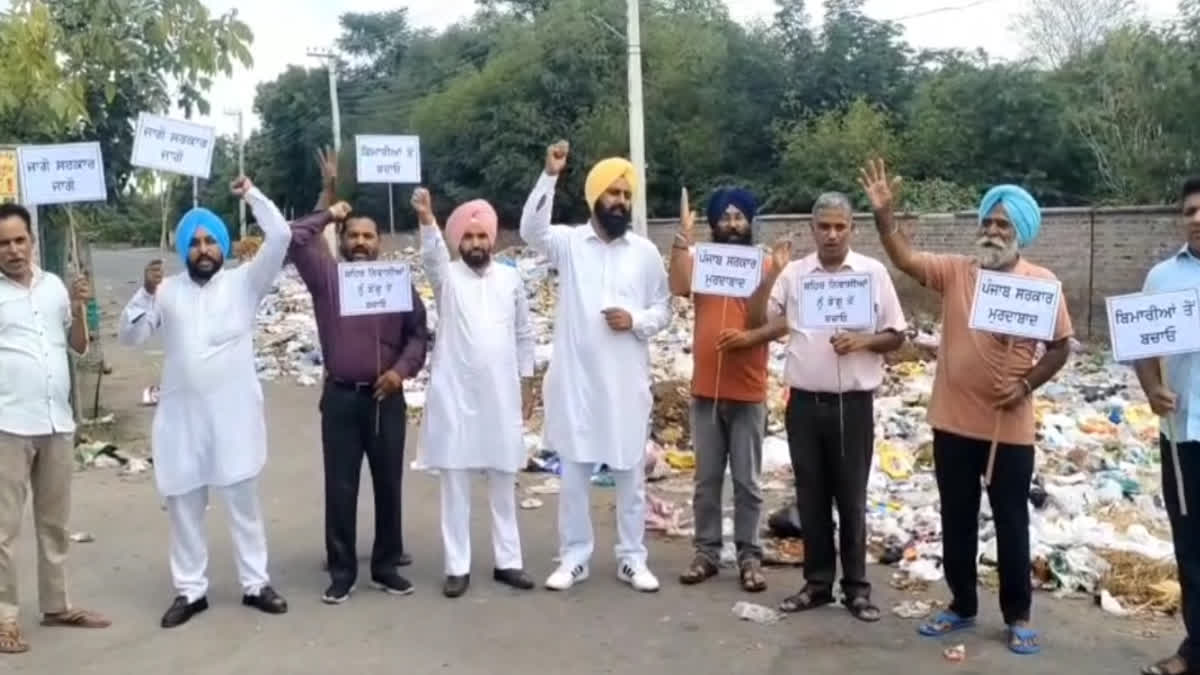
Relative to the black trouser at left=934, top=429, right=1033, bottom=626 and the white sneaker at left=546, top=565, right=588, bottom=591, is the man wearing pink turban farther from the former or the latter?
the black trouser at left=934, top=429, right=1033, bottom=626

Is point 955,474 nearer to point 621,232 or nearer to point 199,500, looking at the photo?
point 621,232

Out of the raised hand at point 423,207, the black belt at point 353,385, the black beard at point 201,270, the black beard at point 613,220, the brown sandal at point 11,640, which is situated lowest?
the brown sandal at point 11,640

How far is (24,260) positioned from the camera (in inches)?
235

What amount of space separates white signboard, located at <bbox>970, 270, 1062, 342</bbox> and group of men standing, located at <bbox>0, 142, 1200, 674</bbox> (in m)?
0.16

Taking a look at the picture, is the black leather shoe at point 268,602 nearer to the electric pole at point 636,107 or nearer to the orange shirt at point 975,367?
the orange shirt at point 975,367

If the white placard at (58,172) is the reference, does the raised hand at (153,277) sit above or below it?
below

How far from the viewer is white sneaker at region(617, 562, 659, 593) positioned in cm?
670

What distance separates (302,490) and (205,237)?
3.86 metres

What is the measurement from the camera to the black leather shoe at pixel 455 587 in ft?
21.8

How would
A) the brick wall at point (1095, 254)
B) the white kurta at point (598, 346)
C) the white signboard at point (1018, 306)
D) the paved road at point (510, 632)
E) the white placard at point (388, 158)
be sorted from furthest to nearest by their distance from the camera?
the brick wall at point (1095, 254) → the white placard at point (388, 158) → the white kurta at point (598, 346) → the paved road at point (510, 632) → the white signboard at point (1018, 306)

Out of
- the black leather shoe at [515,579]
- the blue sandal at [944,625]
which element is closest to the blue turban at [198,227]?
the black leather shoe at [515,579]

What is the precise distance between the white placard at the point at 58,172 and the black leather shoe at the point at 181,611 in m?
2.18

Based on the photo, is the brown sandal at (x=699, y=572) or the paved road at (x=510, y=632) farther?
the brown sandal at (x=699, y=572)

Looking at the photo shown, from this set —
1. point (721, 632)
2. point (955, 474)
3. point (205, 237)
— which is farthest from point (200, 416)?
point (955, 474)
